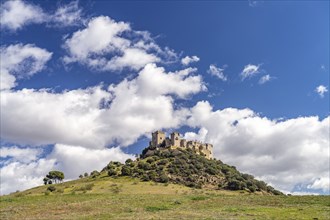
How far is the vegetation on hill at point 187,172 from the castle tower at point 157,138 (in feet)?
61.8

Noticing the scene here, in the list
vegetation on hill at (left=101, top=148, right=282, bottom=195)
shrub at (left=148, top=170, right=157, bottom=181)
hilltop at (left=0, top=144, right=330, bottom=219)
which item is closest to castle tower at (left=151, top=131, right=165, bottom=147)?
hilltop at (left=0, top=144, right=330, bottom=219)

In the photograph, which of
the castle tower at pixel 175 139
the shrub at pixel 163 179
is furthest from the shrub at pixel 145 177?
the castle tower at pixel 175 139

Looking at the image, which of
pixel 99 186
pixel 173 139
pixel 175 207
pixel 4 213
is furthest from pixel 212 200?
pixel 173 139

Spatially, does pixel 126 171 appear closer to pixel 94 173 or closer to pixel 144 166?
pixel 144 166

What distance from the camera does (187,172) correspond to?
143 meters

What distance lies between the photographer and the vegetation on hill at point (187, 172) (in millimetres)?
133250

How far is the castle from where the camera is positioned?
7264 inches

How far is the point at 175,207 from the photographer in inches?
1660

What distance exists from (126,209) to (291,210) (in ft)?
54.6

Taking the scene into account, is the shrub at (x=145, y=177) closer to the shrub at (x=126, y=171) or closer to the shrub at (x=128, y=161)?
the shrub at (x=126, y=171)

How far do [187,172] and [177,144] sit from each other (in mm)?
41855

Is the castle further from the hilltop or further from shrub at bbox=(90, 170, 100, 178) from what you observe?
shrub at bbox=(90, 170, 100, 178)

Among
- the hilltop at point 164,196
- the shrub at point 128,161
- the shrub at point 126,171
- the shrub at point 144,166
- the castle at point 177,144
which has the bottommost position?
the hilltop at point 164,196

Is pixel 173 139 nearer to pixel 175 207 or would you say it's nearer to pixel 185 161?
pixel 185 161
